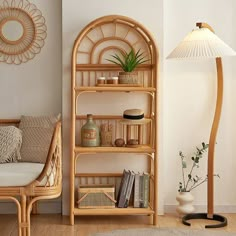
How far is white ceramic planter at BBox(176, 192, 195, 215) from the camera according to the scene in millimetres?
4945

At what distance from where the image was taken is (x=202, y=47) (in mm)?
4527

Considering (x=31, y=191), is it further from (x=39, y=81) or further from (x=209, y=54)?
(x=209, y=54)

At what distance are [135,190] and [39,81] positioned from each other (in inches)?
46.0

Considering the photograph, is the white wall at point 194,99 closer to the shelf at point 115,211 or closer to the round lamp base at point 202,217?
the round lamp base at point 202,217

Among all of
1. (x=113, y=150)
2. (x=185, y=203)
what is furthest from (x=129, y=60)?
(x=185, y=203)

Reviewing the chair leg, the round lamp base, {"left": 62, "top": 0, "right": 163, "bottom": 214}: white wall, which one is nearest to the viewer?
the chair leg

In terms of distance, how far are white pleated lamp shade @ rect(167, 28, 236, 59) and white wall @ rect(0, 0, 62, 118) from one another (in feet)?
3.35

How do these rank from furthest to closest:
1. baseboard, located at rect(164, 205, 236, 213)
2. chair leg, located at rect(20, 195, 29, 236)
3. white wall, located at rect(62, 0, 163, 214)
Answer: baseboard, located at rect(164, 205, 236, 213) < white wall, located at rect(62, 0, 163, 214) < chair leg, located at rect(20, 195, 29, 236)

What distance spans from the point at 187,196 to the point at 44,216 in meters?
1.14

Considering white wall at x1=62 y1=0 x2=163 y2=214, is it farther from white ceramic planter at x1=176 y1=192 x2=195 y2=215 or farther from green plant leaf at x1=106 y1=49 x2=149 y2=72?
white ceramic planter at x1=176 y1=192 x2=195 y2=215

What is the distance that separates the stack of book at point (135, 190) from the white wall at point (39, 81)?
0.81m

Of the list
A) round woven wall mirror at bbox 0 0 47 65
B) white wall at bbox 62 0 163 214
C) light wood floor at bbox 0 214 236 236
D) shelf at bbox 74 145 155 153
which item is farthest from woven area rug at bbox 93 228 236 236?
round woven wall mirror at bbox 0 0 47 65

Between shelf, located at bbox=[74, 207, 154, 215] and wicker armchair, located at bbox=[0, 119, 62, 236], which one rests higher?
wicker armchair, located at bbox=[0, 119, 62, 236]

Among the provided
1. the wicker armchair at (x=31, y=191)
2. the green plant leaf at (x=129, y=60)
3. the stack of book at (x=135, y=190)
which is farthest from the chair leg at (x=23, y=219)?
the green plant leaf at (x=129, y=60)
